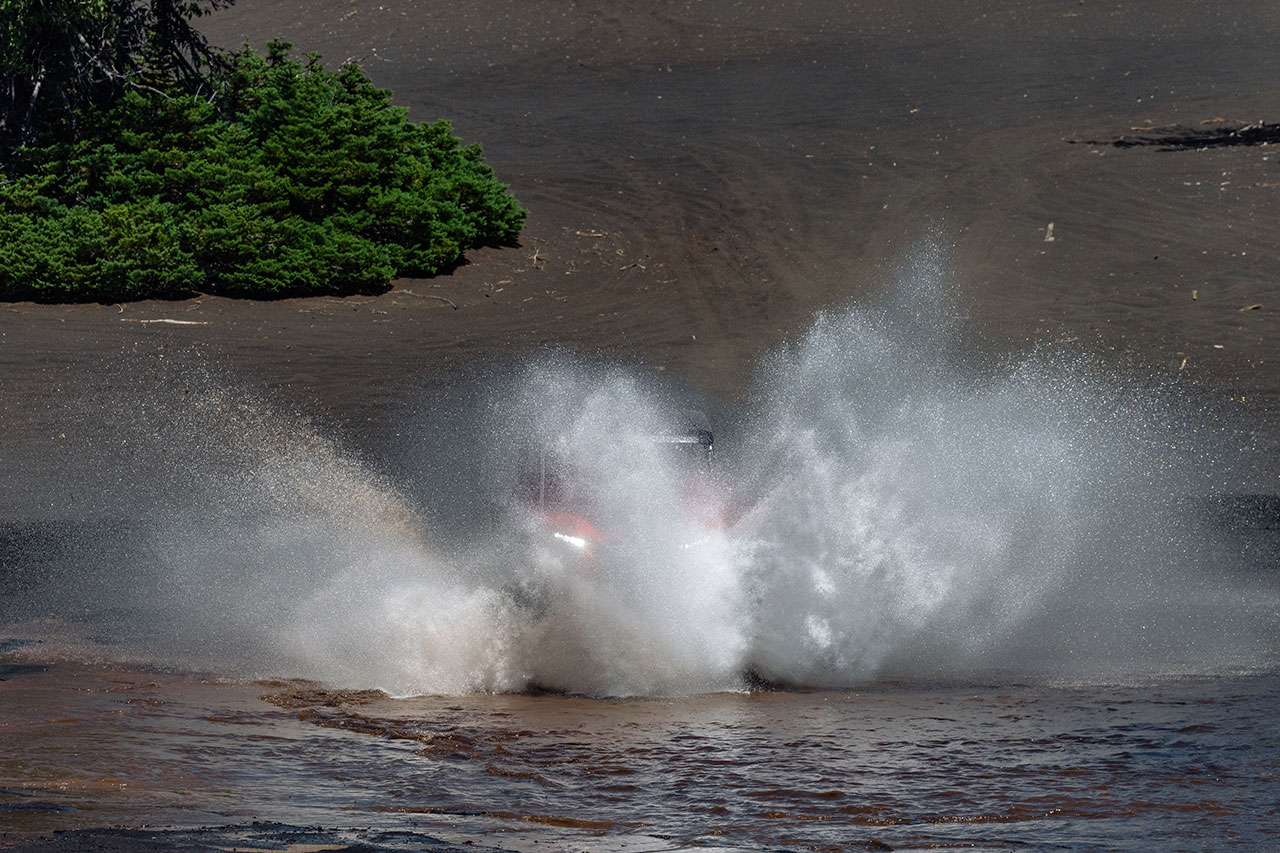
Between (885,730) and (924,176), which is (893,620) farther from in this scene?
(924,176)

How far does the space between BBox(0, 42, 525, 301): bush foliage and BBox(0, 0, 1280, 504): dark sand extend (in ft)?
1.83

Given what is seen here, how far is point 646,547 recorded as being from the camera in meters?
10.8

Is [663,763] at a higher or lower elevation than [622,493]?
lower

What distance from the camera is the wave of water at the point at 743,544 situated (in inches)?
424

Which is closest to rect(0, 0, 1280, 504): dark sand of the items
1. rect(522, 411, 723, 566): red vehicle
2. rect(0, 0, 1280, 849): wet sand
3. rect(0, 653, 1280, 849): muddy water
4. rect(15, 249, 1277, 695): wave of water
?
rect(0, 0, 1280, 849): wet sand

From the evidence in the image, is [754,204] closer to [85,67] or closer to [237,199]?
[237,199]

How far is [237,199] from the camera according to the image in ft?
77.0

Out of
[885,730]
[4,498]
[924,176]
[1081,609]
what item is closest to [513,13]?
[924,176]

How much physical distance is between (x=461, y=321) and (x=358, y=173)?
3.34 metres

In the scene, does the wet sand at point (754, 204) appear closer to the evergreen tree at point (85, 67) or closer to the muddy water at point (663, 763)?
the evergreen tree at point (85, 67)

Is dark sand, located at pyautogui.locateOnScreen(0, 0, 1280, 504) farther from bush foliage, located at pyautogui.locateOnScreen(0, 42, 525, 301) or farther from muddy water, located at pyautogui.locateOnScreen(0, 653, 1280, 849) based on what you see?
muddy water, located at pyautogui.locateOnScreen(0, 653, 1280, 849)

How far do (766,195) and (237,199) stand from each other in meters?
10.7

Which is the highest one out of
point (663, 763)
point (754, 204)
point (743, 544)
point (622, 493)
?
point (754, 204)

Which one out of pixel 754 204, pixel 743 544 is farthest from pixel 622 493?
pixel 754 204
